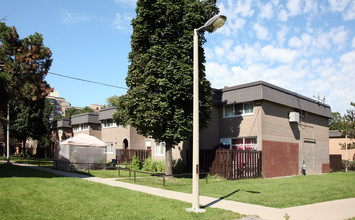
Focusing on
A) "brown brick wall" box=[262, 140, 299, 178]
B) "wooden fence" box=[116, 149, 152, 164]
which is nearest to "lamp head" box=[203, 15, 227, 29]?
"brown brick wall" box=[262, 140, 299, 178]

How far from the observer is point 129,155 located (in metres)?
30.2

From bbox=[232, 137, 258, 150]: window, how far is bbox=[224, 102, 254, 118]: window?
6.11ft

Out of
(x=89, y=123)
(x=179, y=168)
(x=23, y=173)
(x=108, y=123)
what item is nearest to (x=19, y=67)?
(x=23, y=173)

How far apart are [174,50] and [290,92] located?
1116cm

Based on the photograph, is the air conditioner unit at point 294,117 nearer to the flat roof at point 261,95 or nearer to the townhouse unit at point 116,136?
the flat roof at point 261,95

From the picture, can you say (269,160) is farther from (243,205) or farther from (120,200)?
(120,200)

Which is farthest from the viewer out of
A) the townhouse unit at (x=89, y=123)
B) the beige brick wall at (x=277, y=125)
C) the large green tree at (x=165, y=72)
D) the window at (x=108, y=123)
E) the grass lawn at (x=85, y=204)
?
the townhouse unit at (x=89, y=123)

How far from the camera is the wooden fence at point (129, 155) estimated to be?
29083 millimetres

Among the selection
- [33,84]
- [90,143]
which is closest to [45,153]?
[90,143]

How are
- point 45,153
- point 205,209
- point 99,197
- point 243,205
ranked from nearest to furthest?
point 205,209
point 243,205
point 99,197
point 45,153

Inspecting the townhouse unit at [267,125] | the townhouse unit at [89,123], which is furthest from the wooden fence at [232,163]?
the townhouse unit at [89,123]

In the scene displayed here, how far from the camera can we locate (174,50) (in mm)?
17625

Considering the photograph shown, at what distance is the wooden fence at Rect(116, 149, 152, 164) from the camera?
29083 millimetres

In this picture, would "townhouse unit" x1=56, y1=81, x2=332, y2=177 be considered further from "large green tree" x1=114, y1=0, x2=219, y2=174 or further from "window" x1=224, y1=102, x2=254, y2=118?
"large green tree" x1=114, y1=0, x2=219, y2=174
